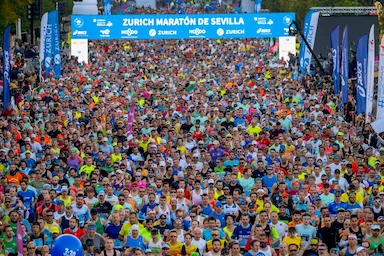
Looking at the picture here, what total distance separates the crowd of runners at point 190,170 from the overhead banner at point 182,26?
9661mm

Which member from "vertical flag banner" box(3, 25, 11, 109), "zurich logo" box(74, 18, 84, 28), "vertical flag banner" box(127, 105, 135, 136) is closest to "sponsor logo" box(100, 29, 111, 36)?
"zurich logo" box(74, 18, 84, 28)

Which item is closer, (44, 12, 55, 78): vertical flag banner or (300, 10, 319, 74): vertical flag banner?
(44, 12, 55, 78): vertical flag banner

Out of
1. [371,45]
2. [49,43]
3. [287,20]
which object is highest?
[371,45]

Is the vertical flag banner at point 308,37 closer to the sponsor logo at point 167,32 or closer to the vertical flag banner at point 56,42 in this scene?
the vertical flag banner at point 56,42

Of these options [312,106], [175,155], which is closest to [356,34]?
[312,106]

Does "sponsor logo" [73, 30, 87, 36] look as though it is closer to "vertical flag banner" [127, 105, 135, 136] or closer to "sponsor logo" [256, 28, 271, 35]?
"sponsor logo" [256, 28, 271, 35]

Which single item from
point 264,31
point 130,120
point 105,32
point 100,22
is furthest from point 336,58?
point 105,32

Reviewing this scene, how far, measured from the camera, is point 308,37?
3803 centimetres

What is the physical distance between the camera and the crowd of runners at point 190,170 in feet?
57.3

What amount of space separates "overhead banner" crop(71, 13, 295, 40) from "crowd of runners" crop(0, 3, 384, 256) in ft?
31.7

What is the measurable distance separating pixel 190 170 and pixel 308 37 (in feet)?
55.3

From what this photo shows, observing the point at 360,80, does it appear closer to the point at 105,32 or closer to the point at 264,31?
the point at 264,31

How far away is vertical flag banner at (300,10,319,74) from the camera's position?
37688mm

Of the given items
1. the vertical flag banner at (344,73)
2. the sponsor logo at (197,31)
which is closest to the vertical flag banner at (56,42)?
the sponsor logo at (197,31)
